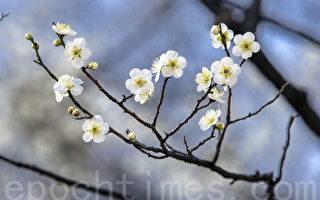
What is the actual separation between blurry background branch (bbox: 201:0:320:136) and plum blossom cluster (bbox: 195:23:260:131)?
3.14ft

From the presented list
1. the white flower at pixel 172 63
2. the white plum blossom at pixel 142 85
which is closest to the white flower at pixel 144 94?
the white plum blossom at pixel 142 85

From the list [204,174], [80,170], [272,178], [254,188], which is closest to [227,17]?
[272,178]

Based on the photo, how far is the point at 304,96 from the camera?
231 cm

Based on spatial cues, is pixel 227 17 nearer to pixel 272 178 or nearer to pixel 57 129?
pixel 272 178

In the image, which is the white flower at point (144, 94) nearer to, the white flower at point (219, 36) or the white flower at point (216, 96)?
the white flower at point (216, 96)

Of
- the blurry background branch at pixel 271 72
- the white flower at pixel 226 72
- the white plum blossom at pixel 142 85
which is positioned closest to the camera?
the white flower at pixel 226 72

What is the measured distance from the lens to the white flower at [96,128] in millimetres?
1285

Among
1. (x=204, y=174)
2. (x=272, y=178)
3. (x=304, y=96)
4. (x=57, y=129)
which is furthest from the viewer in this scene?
(x=57, y=129)

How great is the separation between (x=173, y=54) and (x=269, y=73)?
1231 millimetres

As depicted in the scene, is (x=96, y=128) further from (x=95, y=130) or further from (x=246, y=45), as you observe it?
(x=246, y=45)

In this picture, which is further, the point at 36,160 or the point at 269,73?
the point at 36,160

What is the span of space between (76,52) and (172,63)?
37 centimetres

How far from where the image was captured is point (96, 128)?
1324mm

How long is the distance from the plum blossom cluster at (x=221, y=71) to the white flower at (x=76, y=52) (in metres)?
0.43
